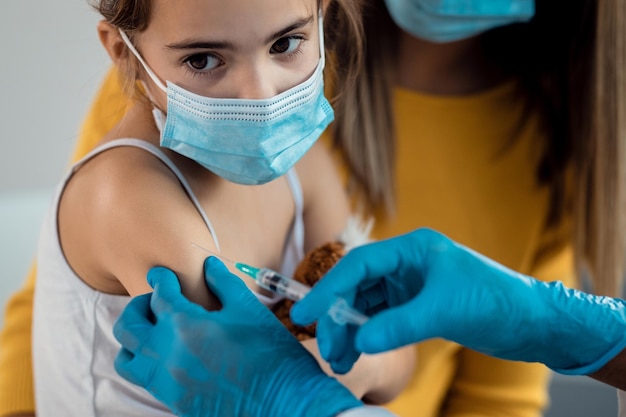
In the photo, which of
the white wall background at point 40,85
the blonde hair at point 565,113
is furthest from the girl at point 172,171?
the white wall background at point 40,85

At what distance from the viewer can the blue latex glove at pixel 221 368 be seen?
0.90 metres

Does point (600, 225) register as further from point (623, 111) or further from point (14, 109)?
point (14, 109)

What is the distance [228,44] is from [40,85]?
5.33 feet

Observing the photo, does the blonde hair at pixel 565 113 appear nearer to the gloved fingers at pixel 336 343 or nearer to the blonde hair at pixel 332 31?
the blonde hair at pixel 332 31

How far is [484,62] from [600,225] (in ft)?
1.48

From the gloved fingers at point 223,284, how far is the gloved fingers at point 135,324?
82 millimetres

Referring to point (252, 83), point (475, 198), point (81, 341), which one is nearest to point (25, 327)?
point (81, 341)

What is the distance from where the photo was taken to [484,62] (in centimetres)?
179

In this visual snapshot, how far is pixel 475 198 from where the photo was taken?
1748 millimetres

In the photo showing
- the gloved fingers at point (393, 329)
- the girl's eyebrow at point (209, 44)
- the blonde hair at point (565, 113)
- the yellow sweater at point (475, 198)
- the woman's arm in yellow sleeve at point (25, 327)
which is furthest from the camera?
the yellow sweater at point (475, 198)

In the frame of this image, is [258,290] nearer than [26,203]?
Yes

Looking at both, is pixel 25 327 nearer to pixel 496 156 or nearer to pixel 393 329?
pixel 393 329

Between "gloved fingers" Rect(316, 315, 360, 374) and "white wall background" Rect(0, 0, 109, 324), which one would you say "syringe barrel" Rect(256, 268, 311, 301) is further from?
"white wall background" Rect(0, 0, 109, 324)

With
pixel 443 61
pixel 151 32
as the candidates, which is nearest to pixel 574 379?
pixel 443 61
